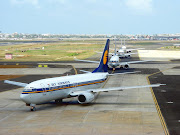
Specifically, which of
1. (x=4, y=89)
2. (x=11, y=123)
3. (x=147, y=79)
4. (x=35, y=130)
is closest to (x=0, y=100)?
(x=4, y=89)

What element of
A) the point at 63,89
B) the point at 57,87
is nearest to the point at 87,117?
the point at 57,87

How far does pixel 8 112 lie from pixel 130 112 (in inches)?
620

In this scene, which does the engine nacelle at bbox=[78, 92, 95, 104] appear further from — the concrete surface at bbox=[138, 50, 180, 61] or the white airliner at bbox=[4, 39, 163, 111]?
the concrete surface at bbox=[138, 50, 180, 61]

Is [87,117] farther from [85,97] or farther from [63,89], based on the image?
[63,89]

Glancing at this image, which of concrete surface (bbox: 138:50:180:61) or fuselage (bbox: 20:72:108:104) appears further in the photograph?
concrete surface (bbox: 138:50:180:61)

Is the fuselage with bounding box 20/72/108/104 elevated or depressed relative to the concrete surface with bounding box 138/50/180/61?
elevated

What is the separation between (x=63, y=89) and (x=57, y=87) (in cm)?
125

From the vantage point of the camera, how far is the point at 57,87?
130 ft

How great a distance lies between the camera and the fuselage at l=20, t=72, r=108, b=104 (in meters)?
36.7

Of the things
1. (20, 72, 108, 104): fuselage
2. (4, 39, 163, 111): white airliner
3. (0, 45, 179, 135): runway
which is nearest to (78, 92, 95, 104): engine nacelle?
(4, 39, 163, 111): white airliner

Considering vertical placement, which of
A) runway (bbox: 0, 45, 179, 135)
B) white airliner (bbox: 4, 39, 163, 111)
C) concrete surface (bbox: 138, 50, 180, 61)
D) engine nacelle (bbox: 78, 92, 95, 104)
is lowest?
concrete surface (bbox: 138, 50, 180, 61)

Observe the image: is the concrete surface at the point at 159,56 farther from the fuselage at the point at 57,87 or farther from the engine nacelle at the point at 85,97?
the engine nacelle at the point at 85,97

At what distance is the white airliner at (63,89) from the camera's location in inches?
1449

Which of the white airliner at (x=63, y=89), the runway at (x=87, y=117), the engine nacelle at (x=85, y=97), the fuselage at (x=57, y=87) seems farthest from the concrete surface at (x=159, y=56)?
the engine nacelle at (x=85, y=97)
